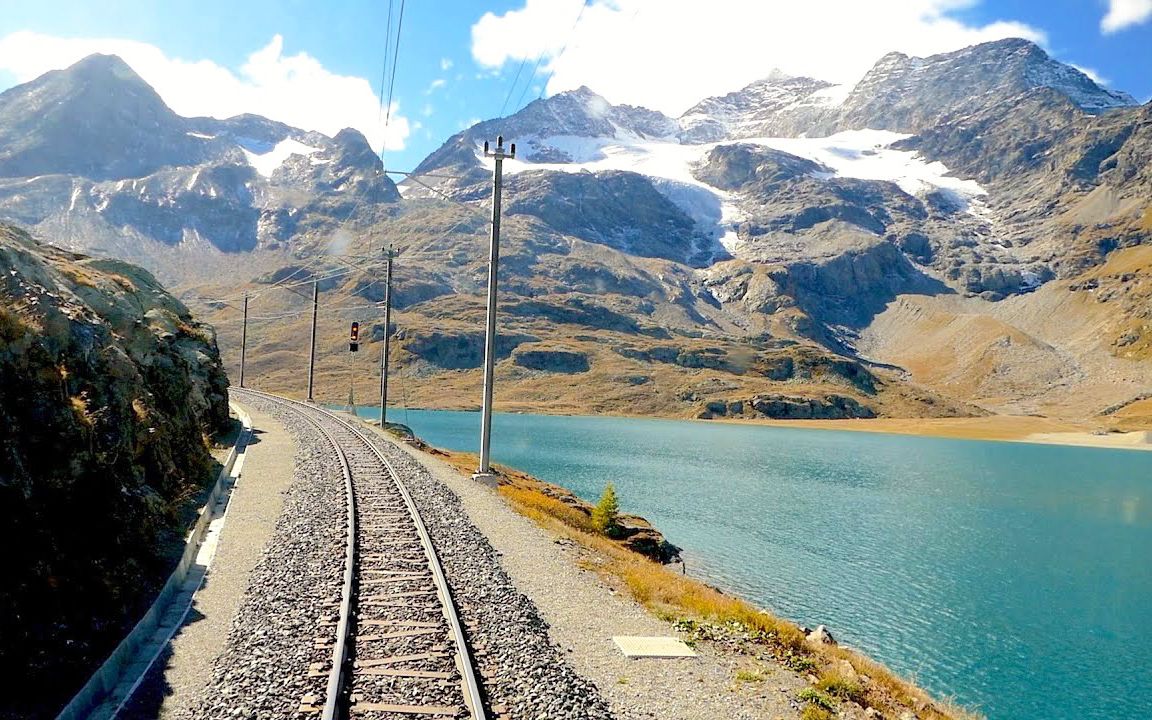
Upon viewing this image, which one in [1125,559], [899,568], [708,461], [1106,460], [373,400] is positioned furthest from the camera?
[373,400]

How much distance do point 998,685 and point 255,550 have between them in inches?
937

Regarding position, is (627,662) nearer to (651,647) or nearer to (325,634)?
(651,647)

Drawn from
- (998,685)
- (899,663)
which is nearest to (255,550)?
(899,663)

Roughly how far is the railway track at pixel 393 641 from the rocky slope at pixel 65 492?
147 inches

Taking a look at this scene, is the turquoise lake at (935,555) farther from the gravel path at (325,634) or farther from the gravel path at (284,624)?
the gravel path at (284,624)

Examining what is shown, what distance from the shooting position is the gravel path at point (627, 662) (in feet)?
37.7

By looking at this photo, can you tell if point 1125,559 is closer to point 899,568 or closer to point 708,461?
point 899,568

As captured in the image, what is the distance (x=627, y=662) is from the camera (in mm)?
13016

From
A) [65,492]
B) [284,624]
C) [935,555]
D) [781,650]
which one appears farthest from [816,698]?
[935,555]

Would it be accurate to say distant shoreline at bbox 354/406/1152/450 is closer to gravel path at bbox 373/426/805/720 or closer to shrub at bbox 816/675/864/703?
gravel path at bbox 373/426/805/720

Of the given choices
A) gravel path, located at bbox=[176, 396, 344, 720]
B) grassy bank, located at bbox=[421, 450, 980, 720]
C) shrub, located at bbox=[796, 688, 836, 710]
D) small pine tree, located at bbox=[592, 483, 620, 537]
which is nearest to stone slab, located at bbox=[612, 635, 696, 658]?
grassy bank, located at bbox=[421, 450, 980, 720]

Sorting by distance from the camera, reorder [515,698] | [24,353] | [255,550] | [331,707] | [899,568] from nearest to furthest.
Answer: [331,707]
[515,698]
[24,353]
[255,550]
[899,568]

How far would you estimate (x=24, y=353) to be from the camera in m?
13.8

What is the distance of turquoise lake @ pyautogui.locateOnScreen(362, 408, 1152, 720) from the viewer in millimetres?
26172
